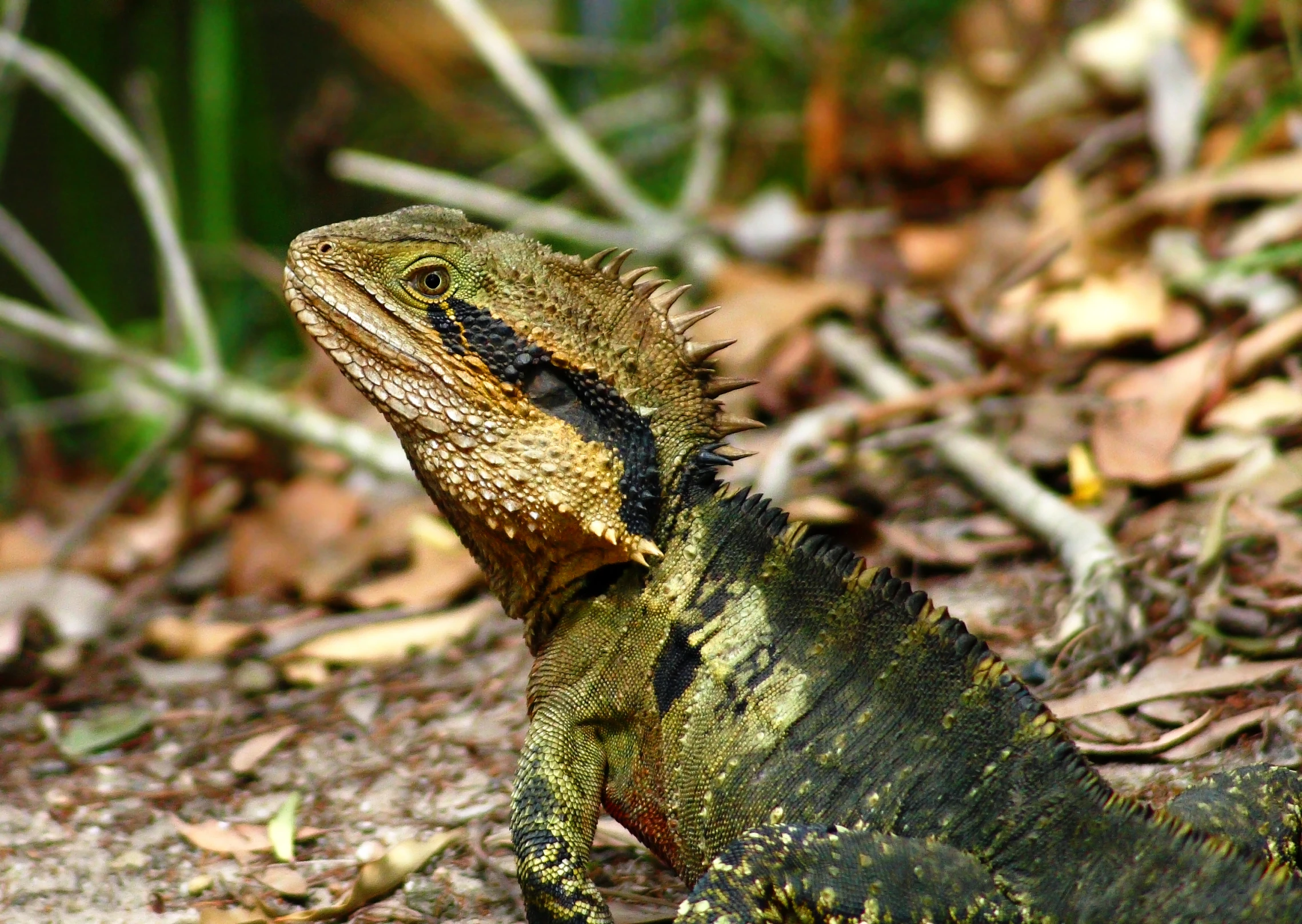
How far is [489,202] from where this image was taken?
9.20 meters

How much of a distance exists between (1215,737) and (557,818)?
2.26m

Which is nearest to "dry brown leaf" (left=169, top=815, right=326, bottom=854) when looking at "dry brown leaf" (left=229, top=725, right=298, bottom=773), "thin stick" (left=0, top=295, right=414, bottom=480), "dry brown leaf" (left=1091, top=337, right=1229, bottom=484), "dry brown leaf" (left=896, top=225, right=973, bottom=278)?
"dry brown leaf" (left=229, top=725, right=298, bottom=773)

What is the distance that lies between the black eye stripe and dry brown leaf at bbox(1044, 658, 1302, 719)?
1766 mm

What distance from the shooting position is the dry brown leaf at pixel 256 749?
5398 millimetres

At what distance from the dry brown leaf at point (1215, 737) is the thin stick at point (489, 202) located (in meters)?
5.68

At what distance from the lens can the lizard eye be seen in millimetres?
4156

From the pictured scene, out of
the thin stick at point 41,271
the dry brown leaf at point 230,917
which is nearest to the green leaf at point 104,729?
the dry brown leaf at point 230,917

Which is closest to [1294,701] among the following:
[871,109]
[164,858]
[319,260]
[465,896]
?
[465,896]

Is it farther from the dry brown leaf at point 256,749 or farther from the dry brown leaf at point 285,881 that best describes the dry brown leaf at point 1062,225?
the dry brown leaf at point 285,881

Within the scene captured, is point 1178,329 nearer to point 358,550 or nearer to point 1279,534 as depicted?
point 1279,534

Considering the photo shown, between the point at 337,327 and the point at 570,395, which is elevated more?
the point at 337,327

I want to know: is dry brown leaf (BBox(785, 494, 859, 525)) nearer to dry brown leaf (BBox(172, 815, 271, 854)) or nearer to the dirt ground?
the dirt ground

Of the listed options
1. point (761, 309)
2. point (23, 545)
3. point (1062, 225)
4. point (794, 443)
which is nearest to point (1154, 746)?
point (794, 443)

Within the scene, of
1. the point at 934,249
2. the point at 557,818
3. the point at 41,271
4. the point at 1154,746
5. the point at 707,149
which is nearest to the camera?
the point at 557,818
